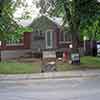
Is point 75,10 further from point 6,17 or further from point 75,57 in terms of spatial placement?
point 6,17

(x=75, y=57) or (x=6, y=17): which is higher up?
(x=6, y=17)

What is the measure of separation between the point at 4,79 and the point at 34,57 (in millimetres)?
15528

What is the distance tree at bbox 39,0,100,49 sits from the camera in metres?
25.2

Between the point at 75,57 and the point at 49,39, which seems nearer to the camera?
the point at 75,57

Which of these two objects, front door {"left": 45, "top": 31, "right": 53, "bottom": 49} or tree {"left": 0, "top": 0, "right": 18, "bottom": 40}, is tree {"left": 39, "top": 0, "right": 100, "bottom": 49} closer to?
tree {"left": 0, "top": 0, "right": 18, "bottom": 40}

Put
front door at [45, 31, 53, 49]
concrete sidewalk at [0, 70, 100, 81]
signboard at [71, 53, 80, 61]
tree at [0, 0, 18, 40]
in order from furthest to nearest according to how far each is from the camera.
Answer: front door at [45, 31, 53, 49] < signboard at [71, 53, 80, 61] < tree at [0, 0, 18, 40] < concrete sidewalk at [0, 70, 100, 81]

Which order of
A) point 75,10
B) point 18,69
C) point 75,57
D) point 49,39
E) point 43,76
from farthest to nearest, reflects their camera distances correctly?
1. point 49,39
2. point 75,57
3. point 75,10
4. point 18,69
5. point 43,76

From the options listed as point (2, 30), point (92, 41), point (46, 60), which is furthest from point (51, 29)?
point (46, 60)

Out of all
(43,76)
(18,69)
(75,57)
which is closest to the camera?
(43,76)

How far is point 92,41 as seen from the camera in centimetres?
3991

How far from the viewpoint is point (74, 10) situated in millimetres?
25844

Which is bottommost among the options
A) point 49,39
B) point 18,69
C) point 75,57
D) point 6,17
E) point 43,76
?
point 43,76

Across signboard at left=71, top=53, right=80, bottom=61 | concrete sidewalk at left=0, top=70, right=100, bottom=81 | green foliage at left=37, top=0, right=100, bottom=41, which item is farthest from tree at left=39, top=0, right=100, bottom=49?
concrete sidewalk at left=0, top=70, right=100, bottom=81

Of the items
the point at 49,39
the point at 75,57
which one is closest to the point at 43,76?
the point at 75,57
